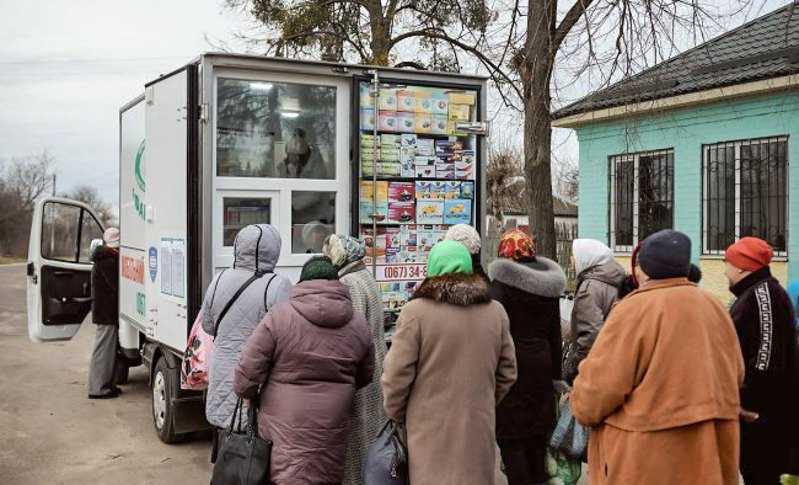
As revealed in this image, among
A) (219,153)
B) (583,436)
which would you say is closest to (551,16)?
(219,153)

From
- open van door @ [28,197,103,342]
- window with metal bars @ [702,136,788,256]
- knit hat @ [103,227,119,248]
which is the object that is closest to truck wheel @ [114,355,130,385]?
open van door @ [28,197,103,342]

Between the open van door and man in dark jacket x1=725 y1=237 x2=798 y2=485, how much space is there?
748 cm

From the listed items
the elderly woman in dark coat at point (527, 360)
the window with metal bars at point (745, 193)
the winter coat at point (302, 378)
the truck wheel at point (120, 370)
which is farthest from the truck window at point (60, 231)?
the window with metal bars at point (745, 193)

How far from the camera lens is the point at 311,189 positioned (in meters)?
6.68

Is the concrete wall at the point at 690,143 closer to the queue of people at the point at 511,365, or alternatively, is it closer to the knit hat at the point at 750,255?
the knit hat at the point at 750,255

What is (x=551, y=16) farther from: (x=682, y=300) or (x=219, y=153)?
(x=682, y=300)

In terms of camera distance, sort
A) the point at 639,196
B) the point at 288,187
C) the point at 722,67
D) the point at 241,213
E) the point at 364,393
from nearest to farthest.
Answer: the point at 364,393, the point at 241,213, the point at 288,187, the point at 722,67, the point at 639,196

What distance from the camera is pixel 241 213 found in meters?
6.45

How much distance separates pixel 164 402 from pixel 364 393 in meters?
3.19

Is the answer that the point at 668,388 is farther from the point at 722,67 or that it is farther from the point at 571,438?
the point at 722,67

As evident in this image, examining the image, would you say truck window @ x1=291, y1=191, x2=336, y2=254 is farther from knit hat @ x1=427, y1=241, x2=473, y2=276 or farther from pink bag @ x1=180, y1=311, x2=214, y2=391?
knit hat @ x1=427, y1=241, x2=473, y2=276

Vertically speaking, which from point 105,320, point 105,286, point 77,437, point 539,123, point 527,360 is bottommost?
point 77,437

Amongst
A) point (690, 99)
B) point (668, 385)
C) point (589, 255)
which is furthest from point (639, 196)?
point (668, 385)

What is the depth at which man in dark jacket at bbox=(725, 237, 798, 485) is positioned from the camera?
428 cm
